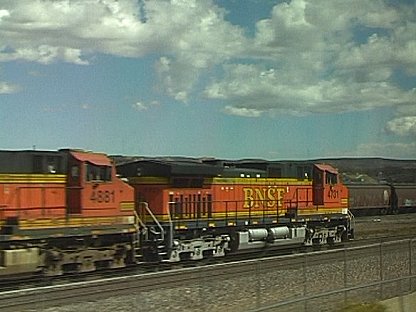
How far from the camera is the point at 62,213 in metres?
21.4

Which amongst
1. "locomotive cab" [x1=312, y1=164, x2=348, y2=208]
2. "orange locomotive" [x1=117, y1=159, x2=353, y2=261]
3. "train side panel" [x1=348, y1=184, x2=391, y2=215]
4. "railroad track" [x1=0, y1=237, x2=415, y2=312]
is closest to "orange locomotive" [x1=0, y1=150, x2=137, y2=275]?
"orange locomotive" [x1=117, y1=159, x2=353, y2=261]

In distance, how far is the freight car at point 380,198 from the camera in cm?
5967

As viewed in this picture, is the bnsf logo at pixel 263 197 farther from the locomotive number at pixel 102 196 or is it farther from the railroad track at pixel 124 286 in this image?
the railroad track at pixel 124 286

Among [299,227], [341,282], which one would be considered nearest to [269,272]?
[341,282]

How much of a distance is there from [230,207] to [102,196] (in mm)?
6551

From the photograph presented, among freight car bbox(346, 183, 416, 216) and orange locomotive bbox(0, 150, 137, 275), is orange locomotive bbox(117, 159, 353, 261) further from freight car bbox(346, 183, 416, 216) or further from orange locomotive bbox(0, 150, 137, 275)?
freight car bbox(346, 183, 416, 216)

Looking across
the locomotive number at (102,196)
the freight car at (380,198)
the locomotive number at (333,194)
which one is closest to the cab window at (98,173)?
the locomotive number at (102,196)

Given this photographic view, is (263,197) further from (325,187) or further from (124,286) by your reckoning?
(124,286)

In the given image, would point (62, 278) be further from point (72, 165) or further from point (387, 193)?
point (387, 193)

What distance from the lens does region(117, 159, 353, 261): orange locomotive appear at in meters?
24.7

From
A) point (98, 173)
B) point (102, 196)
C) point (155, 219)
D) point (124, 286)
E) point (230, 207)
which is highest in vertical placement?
point (98, 173)

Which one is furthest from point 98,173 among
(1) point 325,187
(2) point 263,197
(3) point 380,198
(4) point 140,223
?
(3) point 380,198

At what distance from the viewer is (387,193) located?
6506 centimetres

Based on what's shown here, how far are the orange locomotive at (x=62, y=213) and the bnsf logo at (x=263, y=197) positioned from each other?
6362 mm
